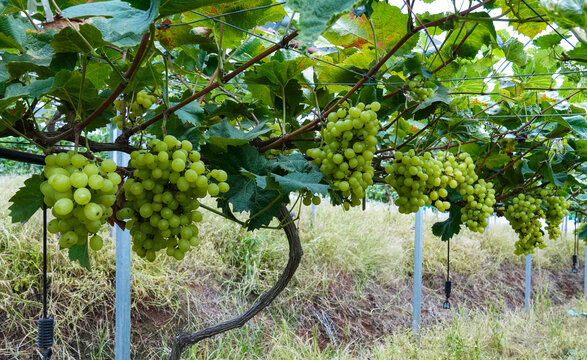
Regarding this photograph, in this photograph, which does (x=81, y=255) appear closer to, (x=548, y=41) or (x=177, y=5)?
(x=177, y=5)

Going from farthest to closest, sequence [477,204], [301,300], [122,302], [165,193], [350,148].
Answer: [301,300], [122,302], [477,204], [350,148], [165,193]

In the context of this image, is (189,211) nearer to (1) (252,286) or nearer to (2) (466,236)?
(1) (252,286)

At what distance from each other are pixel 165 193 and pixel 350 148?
322 mm

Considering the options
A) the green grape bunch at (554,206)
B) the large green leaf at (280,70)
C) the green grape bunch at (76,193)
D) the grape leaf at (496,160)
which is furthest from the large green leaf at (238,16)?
the green grape bunch at (554,206)

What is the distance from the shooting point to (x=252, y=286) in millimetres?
3604

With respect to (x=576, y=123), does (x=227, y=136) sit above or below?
below

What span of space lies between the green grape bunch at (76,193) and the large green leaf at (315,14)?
0.96ft

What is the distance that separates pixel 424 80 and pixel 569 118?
649 millimetres

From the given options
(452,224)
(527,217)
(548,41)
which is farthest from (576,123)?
(452,224)

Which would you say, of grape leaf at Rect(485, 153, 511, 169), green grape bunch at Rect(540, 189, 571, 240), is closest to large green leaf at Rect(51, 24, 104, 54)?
grape leaf at Rect(485, 153, 511, 169)

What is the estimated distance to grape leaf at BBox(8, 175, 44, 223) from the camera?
0.64m

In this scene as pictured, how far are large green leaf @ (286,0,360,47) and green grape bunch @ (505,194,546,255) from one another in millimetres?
1537

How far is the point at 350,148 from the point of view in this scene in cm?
74

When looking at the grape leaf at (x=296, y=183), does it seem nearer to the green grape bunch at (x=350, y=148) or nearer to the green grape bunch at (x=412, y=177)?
the green grape bunch at (x=350, y=148)
